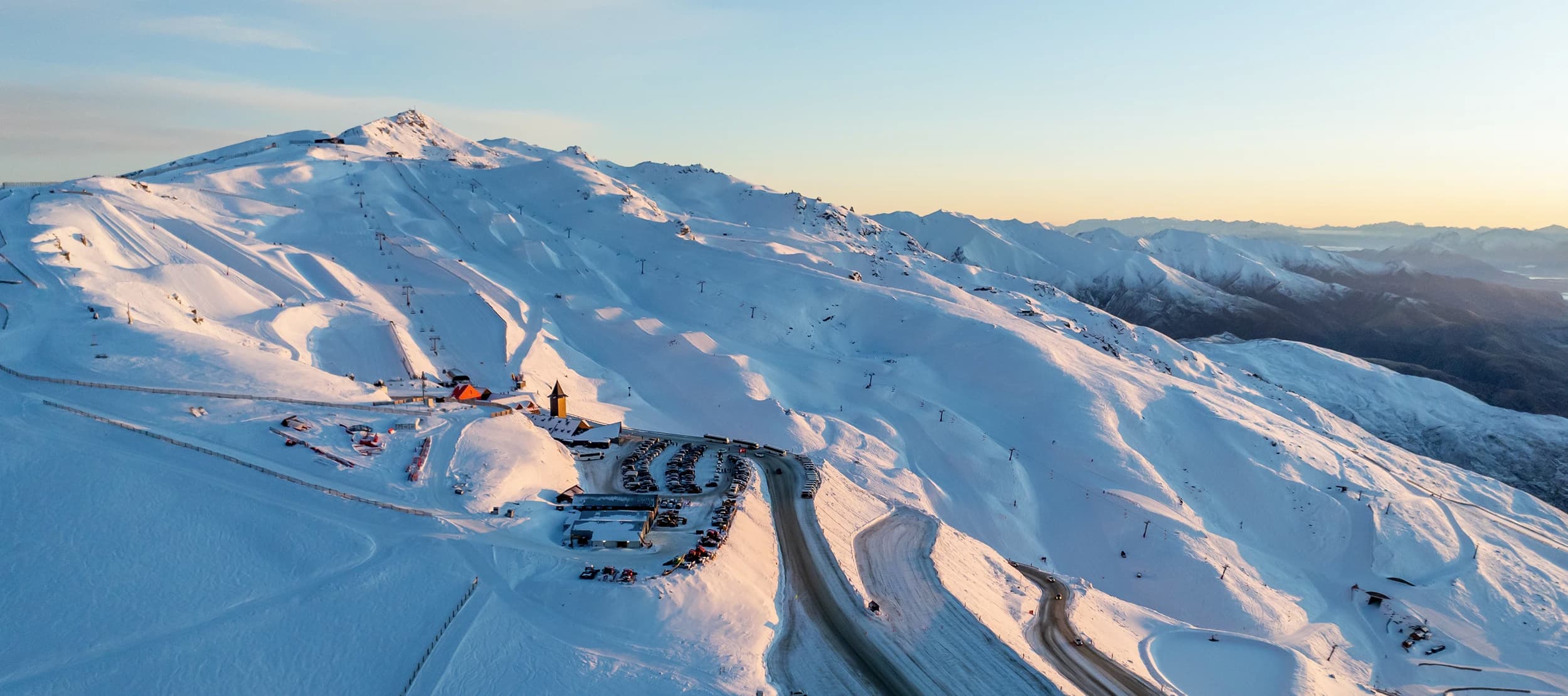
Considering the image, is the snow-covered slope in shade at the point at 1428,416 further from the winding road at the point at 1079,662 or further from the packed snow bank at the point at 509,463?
the packed snow bank at the point at 509,463

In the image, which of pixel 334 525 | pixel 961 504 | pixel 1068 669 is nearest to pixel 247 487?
pixel 334 525

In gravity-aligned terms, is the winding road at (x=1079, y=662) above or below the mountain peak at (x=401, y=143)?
below

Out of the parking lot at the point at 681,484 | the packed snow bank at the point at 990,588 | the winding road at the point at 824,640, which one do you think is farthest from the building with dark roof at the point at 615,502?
the packed snow bank at the point at 990,588

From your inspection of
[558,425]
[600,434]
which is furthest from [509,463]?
[558,425]

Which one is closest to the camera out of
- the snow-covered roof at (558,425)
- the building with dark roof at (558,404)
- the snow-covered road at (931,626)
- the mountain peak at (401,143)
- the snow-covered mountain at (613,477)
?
the snow-covered mountain at (613,477)

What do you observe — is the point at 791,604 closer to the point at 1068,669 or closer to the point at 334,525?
the point at 1068,669

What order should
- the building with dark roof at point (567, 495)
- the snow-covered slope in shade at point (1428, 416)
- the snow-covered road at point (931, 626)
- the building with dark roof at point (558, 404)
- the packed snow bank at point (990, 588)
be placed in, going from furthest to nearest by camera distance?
the snow-covered slope in shade at point (1428, 416) → the building with dark roof at point (558, 404) → the building with dark roof at point (567, 495) → the packed snow bank at point (990, 588) → the snow-covered road at point (931, 626)

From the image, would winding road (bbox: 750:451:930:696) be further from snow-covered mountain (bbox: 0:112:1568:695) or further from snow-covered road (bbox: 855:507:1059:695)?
snow-covered road (bbox: 855:507:1059:695)
